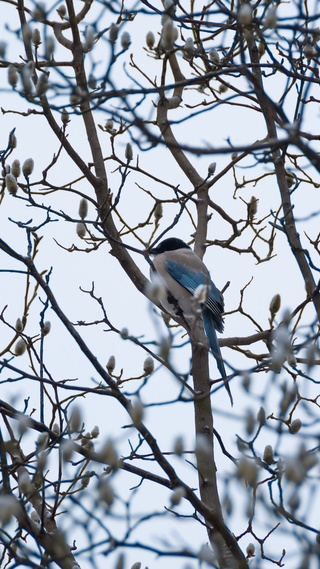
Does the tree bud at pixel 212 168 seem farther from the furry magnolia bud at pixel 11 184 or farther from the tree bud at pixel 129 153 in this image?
the furry magnolia bud at pixel 11 184

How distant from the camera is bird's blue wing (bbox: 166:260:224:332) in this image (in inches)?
230

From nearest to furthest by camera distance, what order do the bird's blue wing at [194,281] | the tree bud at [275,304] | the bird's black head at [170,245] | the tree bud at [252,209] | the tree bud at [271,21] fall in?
the tree bud at [271,21], the tree bud at [275,304], the tree bud at [252,209], the bird's blue wing at [194,281], the bird's black head at [170,245]

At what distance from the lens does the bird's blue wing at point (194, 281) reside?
5832mm

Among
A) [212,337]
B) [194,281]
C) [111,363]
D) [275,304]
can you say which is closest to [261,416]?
[275,304]

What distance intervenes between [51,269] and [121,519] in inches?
62.7

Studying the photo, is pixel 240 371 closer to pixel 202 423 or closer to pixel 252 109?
pixel 202 423

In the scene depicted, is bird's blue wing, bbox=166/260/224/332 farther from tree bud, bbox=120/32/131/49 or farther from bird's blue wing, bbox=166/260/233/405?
tree bud, bbox=120/32/131/49

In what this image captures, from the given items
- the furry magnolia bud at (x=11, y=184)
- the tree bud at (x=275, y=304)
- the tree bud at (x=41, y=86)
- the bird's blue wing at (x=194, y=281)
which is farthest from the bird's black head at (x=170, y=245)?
the tree bud at (x=41, y=86)

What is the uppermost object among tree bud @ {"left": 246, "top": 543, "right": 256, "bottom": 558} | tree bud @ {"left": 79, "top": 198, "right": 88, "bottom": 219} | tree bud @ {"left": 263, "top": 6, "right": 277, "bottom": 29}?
tree bud @ {"left": 263, "top": 6, "right": 277, "bottom": 29}

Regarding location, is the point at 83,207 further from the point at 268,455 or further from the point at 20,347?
the point at 268,455

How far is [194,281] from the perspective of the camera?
259 inches

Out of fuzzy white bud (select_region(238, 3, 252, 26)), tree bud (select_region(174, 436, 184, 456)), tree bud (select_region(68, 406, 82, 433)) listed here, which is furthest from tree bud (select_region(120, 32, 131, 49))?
tree bud (select_region(174, 436, 184, 456))

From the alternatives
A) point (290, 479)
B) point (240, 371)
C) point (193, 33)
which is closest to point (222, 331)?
point (193, 33)

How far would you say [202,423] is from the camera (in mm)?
4164
